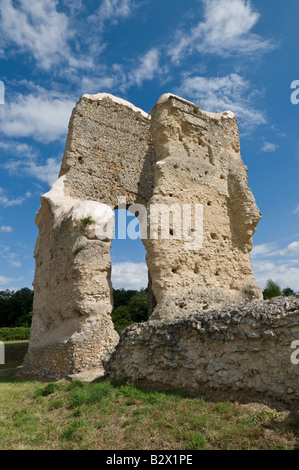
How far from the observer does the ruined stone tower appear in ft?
28.2

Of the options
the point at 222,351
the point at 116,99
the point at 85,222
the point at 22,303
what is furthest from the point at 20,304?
the point at 222,351

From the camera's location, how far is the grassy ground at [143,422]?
3.87 metres

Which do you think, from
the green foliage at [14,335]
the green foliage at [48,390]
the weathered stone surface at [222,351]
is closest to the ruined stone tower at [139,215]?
the green foliage at [48,390]

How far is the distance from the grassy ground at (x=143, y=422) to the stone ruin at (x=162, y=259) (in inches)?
20.2

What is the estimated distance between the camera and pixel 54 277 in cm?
991

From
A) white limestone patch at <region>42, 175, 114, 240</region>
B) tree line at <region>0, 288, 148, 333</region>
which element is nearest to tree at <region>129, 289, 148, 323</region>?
tree line at <region>0, 288, 148, 333</region>

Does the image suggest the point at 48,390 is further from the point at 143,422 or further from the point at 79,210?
the point at 79,210

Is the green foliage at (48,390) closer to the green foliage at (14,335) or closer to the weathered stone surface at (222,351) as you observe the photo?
the weathered stone surface at (222,351)

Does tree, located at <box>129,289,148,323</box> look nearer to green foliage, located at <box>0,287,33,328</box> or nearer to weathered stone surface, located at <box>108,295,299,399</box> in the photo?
green foliage, located at <box>0,287,33,328</box>

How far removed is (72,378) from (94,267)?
8.98 ft

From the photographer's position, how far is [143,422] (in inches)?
179

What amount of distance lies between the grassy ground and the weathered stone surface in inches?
12.3

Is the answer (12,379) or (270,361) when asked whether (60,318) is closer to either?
(12,379)

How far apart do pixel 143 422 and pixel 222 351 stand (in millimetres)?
1644
